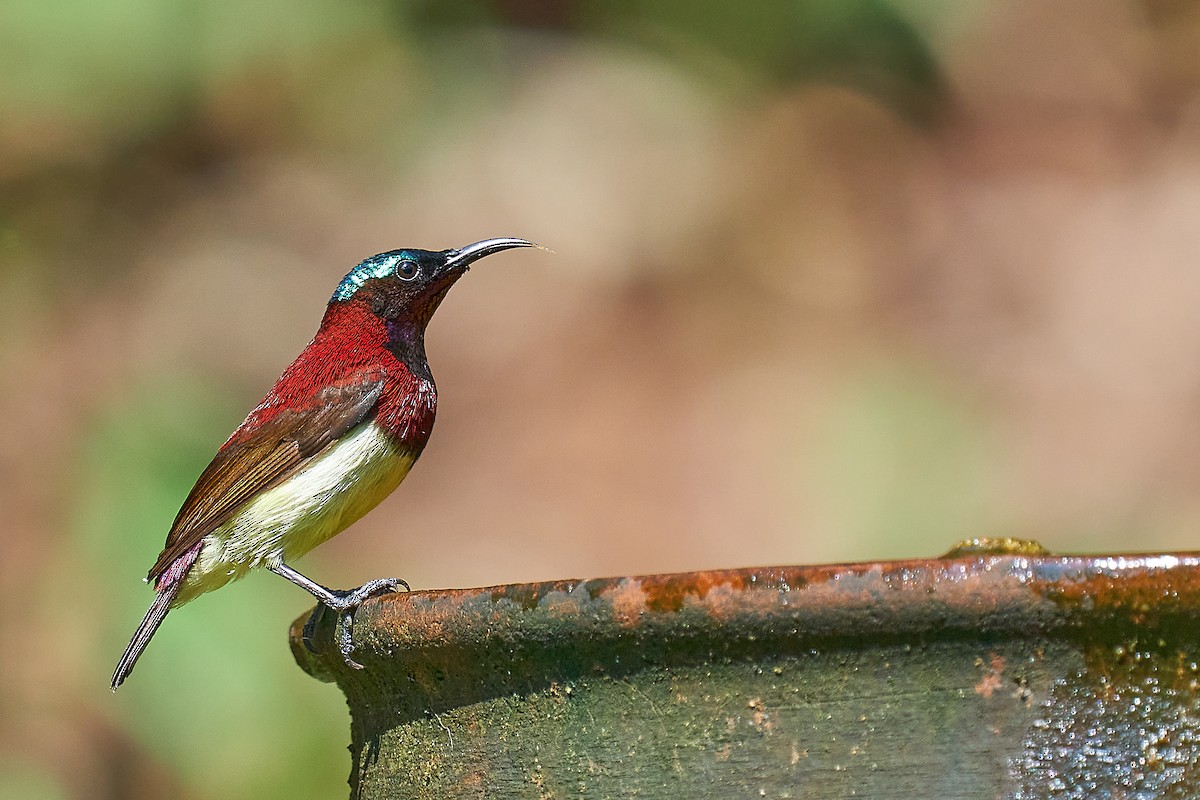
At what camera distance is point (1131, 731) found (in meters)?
1.79

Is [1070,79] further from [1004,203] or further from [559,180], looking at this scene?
[559,180]

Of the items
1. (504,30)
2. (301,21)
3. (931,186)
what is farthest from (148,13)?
(931,186)

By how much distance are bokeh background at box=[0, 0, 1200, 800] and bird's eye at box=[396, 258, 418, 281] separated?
5.04 feet

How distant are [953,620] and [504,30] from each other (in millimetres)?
5703

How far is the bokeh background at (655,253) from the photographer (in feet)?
20.5

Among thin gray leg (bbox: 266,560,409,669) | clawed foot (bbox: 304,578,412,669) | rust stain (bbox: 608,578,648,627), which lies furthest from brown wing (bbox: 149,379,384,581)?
rust stain (bbox: 608,578,648,627)

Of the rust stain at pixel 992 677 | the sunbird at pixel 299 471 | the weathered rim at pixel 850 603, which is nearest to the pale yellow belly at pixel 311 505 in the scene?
the sunbird at pixel 299 471

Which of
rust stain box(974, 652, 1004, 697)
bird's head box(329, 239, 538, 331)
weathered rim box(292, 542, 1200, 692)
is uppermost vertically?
bird's head box(329, 239, 538, 331)

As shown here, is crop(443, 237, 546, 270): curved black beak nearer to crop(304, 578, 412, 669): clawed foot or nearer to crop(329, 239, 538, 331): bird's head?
crop(329, 239, 538, 331): bird's head

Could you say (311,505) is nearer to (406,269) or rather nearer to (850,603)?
(406,269)

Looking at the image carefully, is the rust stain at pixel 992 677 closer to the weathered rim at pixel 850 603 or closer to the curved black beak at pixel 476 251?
the weathered rim at pixel 850 603

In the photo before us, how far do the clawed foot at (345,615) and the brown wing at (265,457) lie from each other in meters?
0.55

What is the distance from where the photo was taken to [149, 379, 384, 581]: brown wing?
3.58 m

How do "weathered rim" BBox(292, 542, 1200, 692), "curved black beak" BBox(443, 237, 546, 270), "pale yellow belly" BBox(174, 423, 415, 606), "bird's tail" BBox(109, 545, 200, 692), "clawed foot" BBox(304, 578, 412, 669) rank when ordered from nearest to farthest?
1. "weathered rim" BBox(292, 542, 1200, 692)
2. "clawed foot" BBox(304, 578, 412, 669)
3. "pale yellow belly" BBox(174, 423, 415, 606)
4. "bird's tail" BBox(109, 545, 200, 692)
5. "curved black beak" BBox(443, 237, 546, 270)
